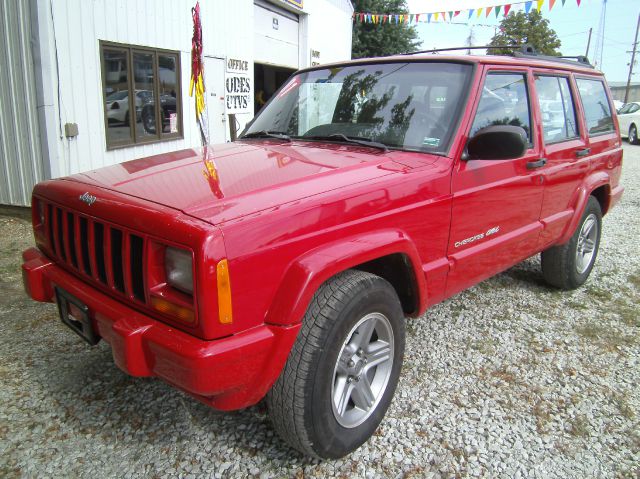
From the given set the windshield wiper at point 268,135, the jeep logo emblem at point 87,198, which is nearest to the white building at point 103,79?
the windshield wiper at point 268,135

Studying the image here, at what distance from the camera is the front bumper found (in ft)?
5.77

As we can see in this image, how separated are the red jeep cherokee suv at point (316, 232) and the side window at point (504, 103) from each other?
0.01 metres

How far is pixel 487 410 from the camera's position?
271cm

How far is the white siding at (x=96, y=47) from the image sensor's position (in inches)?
231

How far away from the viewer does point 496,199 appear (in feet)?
9.87

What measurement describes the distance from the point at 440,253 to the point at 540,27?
2756 cm

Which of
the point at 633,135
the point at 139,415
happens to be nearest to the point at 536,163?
the point at 139,415

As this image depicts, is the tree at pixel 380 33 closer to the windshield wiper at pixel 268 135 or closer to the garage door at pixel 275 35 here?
the garage door at pixel 275 35

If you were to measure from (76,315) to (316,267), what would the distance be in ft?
3.79

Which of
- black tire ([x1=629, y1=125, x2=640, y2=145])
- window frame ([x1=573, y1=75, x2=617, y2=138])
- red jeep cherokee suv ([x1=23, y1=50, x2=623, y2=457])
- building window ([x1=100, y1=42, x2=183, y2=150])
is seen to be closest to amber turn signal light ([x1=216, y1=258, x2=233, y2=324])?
red jeep cherokee suv ([x1=23, y1=50, x2=623, y2=457])

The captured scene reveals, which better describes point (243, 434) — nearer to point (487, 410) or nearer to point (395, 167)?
point (487, 410)

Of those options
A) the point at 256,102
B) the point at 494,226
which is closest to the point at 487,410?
the point at 494,226

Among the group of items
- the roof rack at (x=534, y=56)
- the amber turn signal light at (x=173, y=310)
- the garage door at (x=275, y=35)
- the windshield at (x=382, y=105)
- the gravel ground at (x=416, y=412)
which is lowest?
the gravel ground at (x=416, y=412)

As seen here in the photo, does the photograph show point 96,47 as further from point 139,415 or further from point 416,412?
point 416,412
